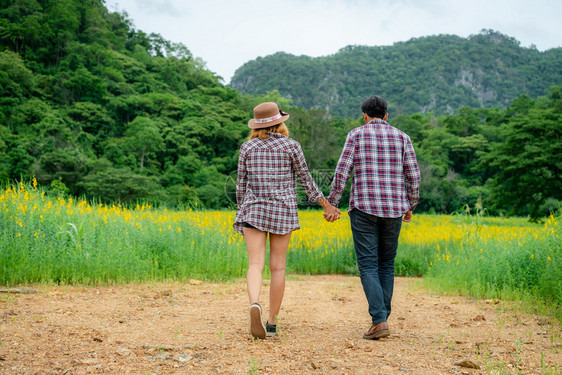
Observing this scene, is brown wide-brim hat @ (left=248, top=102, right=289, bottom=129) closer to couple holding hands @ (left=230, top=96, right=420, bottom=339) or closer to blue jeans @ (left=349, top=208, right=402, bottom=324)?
couple holding hands @ (left=230, top=96, right=420, bottom=339)

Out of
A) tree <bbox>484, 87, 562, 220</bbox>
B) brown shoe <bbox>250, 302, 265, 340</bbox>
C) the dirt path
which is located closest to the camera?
the dirt path

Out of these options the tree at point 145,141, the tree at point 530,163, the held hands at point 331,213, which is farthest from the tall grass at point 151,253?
the tree at point 145,141

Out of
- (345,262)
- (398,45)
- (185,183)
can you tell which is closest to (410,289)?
(345,262)

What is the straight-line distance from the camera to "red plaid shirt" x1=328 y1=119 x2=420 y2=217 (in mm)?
3654

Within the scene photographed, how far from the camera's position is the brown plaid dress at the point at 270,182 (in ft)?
11.5

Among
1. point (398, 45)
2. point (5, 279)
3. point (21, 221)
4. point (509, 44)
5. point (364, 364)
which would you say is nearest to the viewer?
point (364, 364)

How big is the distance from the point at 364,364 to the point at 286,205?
1.22m

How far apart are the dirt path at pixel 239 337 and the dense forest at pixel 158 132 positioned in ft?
38.0

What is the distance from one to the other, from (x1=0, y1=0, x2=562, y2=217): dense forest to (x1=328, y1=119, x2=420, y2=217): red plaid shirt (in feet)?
44.4

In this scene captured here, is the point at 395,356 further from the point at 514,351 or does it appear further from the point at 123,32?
the point at 123,32

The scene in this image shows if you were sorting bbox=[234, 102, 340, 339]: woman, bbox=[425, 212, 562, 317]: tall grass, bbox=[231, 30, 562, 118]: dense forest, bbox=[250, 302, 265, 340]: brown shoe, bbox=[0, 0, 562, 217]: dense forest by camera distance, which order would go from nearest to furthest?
bbox=[250, 302, 265, 340]: brown shoe < bbox=[234, 102, 340, 339]: woman < bbox=[425, 212, 562, 317]: tall grass < bbox=[0, 0, 562, 217]: dense forest < bbox=[231, 30, 562, 118]: dense forest

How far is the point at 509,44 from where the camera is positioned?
5246 inches

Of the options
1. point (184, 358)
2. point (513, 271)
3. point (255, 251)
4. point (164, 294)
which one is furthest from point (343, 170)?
point (513, 271)

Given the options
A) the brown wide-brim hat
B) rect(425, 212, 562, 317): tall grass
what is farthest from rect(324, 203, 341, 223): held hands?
rect(425, 212, 562, 317): tall grass
